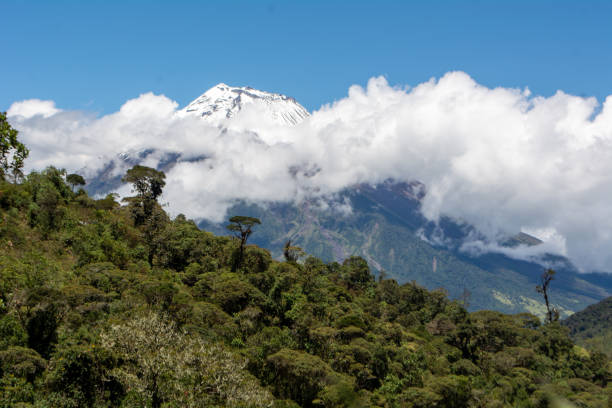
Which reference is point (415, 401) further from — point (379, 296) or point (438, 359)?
point (379, 296)

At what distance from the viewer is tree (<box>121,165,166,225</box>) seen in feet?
298

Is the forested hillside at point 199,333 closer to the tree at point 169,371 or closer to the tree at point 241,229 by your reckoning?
the tree at point 169,371

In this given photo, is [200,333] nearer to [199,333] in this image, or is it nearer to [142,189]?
[199,333]

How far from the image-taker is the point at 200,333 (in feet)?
158

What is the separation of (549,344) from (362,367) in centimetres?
7436

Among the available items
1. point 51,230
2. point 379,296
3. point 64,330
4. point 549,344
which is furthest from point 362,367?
point 549,344

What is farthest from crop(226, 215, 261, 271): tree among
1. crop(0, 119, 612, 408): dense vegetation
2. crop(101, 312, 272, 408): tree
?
crop(101, 312, 272, 408): tree

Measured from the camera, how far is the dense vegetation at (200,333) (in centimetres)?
3344

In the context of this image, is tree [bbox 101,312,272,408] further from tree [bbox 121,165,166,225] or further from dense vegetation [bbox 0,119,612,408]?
tree [bbox 121,165,166,225]

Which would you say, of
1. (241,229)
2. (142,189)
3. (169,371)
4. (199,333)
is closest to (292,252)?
(241,229)

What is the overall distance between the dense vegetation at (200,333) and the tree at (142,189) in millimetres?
305

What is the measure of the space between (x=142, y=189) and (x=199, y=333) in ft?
177

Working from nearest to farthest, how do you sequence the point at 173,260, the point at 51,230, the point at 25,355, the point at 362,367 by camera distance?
the point at 25,355 → the point at 362,367 → the point at 51,230 → the point at 173,260

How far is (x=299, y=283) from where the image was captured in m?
80.8
